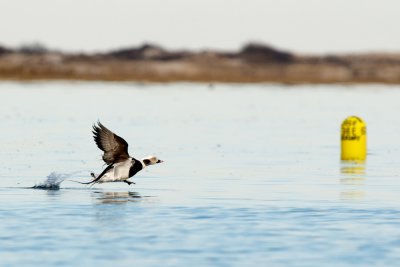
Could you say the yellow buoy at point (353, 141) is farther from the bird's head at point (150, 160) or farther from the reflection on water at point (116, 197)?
the reflection on water at point (116, 197)

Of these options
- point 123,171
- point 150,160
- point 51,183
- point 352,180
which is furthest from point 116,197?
point 352,180

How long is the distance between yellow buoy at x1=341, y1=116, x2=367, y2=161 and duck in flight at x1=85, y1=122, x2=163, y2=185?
908 cm

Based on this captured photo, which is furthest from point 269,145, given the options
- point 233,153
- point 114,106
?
point 114,106

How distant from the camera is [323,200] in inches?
750

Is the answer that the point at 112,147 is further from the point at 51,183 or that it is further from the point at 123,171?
the point at 51,183

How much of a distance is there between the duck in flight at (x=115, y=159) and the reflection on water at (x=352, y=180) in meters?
3.05

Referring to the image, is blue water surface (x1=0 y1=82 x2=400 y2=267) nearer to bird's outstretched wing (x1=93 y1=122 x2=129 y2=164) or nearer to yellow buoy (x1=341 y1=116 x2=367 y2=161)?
yellow buoy (x1=341 y1=116 x2=367 y2=161)

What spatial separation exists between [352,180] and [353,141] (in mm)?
5843

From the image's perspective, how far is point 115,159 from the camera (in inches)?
788

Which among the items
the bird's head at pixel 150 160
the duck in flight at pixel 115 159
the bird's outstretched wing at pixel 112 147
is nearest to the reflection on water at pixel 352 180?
the bird's head at pixel 150 160

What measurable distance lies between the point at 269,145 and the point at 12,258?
19.6 metres

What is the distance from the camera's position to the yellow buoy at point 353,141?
92.6 feet

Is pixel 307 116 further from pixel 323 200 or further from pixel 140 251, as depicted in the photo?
pixel 140 251

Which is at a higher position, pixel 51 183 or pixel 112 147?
pixel 112 147
